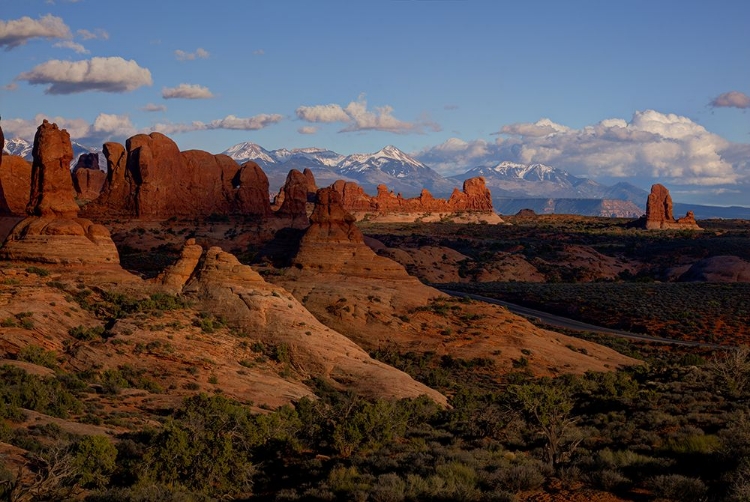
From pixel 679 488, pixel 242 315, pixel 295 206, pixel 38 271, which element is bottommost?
pixel 242 315

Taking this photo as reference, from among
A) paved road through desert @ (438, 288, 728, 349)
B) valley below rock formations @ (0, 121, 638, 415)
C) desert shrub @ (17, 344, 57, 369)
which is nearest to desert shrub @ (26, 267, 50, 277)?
valley below rock formations @ (0, 121, 638, 415)

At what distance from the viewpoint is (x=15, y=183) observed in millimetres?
71875

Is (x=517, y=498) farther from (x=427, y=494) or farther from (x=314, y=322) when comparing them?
(x=314, y=322)

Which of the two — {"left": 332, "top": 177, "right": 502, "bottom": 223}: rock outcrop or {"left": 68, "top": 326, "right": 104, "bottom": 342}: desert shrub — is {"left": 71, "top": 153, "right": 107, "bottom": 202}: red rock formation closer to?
{"left": 332, "top": 177, "right": 502, "bottom": 223}: rock outcrop

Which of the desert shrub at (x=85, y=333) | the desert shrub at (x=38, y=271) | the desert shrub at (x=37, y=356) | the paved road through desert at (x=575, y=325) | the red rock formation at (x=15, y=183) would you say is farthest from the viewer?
the red rock formation at (x=15, y=183)

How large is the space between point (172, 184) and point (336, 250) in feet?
139

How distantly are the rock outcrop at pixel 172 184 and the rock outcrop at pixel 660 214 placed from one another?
288ft

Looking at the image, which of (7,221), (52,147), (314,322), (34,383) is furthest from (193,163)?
(34,383)

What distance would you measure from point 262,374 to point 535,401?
1407 cm

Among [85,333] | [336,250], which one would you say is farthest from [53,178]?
[336,250]

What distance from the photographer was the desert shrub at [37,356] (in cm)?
2950

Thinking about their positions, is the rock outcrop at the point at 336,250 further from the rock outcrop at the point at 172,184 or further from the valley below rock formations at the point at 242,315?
the rock outcrop at the point at 172,184

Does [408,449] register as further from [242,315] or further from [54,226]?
[54,226]

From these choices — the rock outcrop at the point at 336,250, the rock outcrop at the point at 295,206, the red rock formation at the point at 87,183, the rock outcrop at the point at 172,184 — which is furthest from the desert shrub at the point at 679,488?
the red rock formation at the point at 87,183
